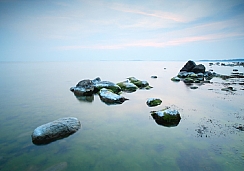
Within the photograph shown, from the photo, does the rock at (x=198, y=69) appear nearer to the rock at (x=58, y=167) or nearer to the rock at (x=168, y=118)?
the rock at (x=168, y=118)

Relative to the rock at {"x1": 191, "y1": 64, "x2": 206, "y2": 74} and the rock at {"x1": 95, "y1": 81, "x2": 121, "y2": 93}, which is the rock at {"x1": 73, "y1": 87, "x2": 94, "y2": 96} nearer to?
the rock at {"x1": 95, "y1": 81, "x2": 121, "y2": 93}

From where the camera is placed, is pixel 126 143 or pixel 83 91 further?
pixel 83 91

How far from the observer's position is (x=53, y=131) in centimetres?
1037

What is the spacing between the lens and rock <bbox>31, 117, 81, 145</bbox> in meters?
9.93

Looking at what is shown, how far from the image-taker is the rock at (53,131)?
9.93 meters

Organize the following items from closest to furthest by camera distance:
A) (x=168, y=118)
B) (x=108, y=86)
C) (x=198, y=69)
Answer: (x=168, y=118) → (x=108, y=86) → (x=198, y=69)

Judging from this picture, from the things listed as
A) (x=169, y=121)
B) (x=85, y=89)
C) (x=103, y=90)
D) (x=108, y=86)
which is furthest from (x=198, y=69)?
(x=169, y=121)

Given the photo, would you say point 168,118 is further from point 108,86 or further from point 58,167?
point 108,86

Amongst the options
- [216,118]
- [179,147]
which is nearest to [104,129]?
[179,147]

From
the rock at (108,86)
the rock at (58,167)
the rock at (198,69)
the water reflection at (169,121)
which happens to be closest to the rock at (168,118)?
the water reflection at (169,121)

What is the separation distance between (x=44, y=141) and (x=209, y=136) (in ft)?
38.6

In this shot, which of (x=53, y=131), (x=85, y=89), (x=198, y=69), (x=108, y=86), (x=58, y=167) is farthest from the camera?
(x=198, y=69)

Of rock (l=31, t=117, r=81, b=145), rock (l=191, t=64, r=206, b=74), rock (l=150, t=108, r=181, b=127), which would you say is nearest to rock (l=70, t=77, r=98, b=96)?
rock (l=31, t=117, r=81, b=145)

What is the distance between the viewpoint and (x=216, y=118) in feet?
46.7
